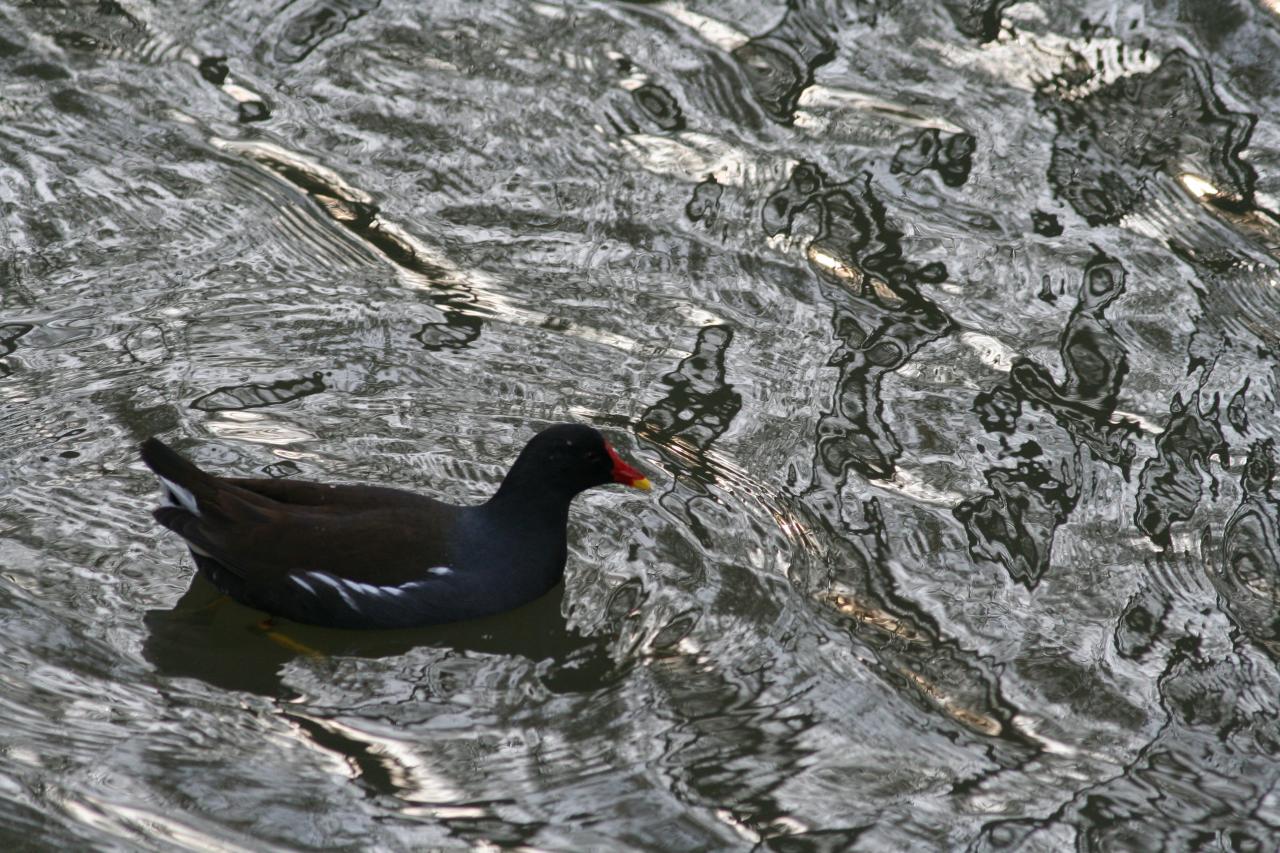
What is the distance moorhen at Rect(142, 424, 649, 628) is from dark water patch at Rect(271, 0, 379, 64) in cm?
400

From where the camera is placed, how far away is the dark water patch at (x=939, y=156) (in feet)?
27.3

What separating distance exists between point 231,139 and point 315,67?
871 mm

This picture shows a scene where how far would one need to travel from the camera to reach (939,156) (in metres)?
8.44

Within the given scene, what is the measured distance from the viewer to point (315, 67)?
901 cm

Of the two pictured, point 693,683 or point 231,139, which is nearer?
point 693,683

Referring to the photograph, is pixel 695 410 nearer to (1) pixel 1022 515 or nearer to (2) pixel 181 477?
(1) pixel 1022 515

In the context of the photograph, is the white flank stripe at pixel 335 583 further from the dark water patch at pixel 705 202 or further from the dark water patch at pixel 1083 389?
the dark water patch at pixel 705 202

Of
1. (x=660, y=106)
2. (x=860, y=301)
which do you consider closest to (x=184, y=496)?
(x=860, y=301)

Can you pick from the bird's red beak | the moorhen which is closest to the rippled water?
the moorhen

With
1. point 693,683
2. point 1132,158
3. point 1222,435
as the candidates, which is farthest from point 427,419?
point 1132,158

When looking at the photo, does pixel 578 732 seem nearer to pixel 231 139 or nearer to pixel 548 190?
pixel 548 190

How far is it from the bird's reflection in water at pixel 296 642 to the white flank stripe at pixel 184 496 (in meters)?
0.35

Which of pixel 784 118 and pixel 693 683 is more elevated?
pixel 784 118

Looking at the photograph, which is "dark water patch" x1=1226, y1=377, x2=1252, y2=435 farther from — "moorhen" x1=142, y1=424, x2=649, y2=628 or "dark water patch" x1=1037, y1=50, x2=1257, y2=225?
"moorhen" x1=142, y1=424, x2=649, y2=628
